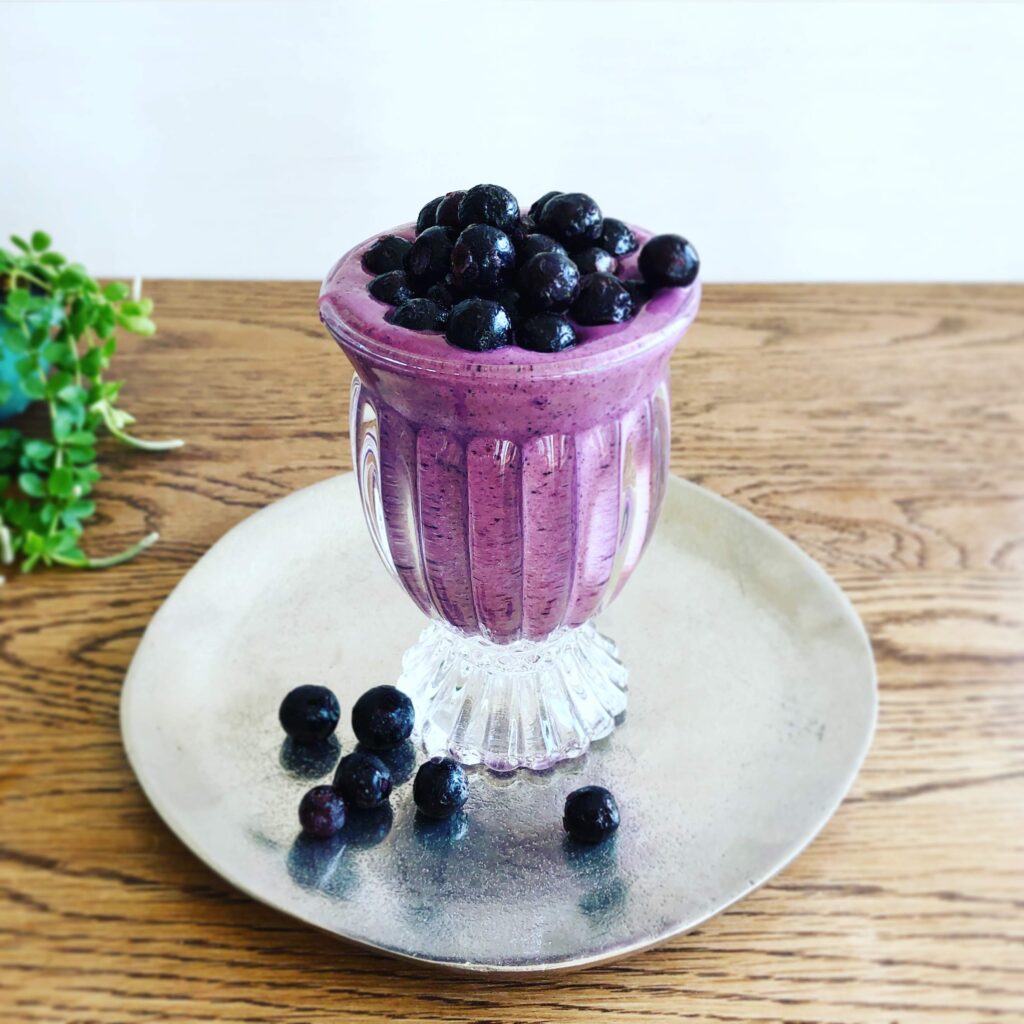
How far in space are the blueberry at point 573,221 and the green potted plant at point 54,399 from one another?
47 centimetres

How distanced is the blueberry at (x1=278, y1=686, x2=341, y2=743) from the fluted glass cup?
0.07m

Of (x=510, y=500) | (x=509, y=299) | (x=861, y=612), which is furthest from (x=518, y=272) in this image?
(x=861, y=612)

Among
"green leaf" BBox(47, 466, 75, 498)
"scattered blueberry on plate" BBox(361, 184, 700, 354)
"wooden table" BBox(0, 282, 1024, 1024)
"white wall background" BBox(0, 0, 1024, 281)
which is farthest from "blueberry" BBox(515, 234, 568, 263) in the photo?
"white wall background" BBox(0, 0, 1024, 281)

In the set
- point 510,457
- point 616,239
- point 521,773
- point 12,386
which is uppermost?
point 616,239

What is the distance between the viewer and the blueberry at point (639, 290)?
0.65 meters

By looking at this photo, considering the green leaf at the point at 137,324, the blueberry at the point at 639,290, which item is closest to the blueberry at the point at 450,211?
the blueberry at the point at 639,290

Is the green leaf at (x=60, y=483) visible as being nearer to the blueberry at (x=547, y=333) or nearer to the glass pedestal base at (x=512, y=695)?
the glass pedestal base at (x=512, y=695)

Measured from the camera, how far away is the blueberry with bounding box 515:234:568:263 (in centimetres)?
62

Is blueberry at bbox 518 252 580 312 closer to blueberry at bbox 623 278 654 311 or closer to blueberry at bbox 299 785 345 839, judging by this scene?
blueberry at bbox 623 278 654 311

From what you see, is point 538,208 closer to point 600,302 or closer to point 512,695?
point 600,302

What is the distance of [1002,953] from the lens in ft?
2.10

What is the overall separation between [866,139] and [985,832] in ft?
3.90

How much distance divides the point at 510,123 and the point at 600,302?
105 cm

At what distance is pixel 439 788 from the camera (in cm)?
70
